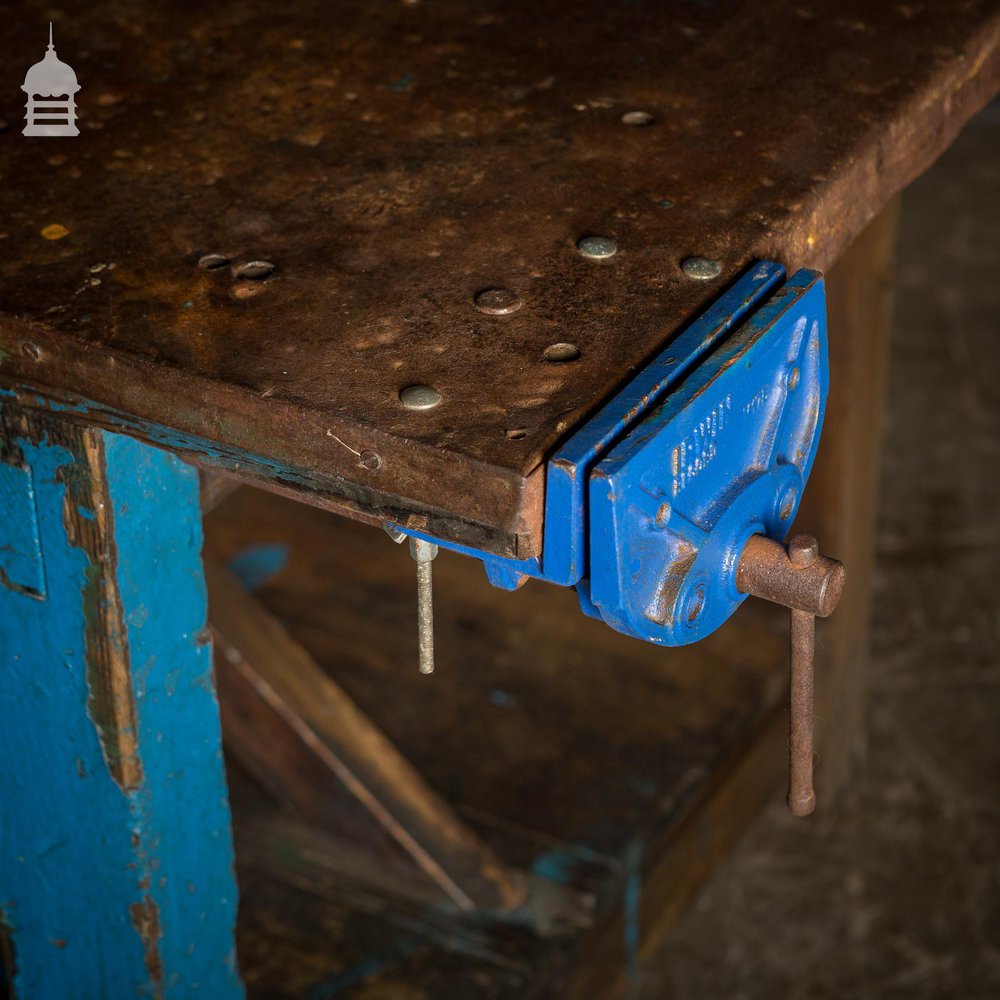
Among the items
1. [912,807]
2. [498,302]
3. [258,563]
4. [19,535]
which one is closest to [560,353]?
[498,302]

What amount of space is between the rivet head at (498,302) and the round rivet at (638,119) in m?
0.28

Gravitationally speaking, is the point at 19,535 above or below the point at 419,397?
below

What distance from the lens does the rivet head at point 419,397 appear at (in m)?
1.01

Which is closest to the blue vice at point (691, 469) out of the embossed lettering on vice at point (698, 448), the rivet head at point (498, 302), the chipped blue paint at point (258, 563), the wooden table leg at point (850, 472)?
the embossed lettering on vice at point (698, 448)

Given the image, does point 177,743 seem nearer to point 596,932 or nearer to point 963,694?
point 596,932

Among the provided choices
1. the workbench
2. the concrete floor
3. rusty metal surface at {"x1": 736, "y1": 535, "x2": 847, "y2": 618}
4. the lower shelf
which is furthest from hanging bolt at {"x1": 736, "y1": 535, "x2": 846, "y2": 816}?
the concrete floor

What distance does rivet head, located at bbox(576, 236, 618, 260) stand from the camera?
115 cm

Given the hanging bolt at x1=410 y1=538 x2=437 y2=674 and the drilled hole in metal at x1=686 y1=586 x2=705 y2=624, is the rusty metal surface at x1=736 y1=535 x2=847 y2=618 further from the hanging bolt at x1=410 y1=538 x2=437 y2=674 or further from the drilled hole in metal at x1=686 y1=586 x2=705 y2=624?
the hanging bolt at x1=410 y1=538 x2=437 y2=674

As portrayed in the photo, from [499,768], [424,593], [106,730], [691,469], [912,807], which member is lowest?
[912,807]

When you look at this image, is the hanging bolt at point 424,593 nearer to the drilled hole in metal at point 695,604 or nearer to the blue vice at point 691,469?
the blue vice at point 691,469

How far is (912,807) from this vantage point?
2777 millimetres

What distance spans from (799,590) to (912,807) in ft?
6.02

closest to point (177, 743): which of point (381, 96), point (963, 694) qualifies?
point (381, 96)

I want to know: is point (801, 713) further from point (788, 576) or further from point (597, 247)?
point (597, 247)
